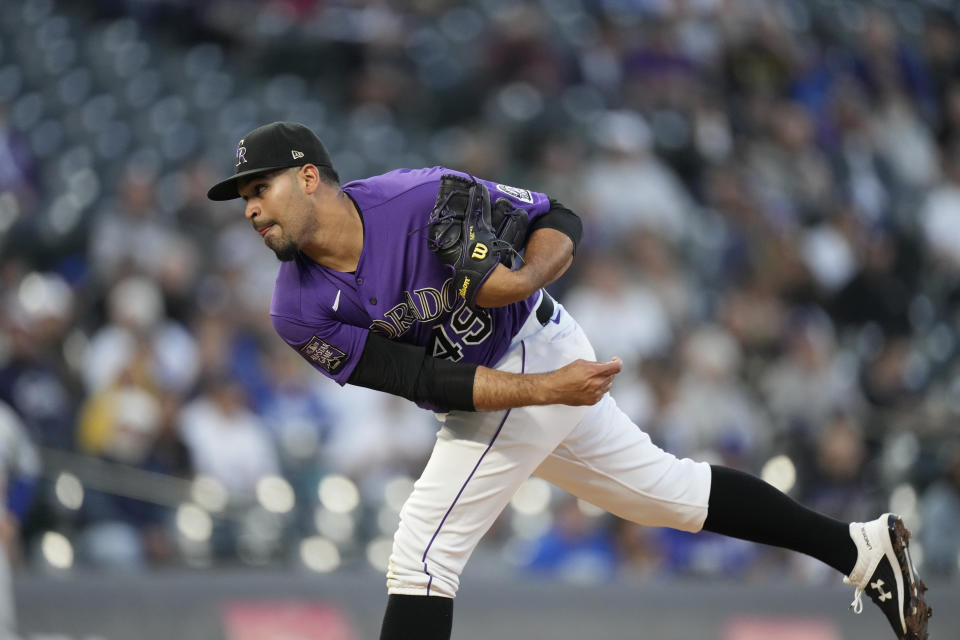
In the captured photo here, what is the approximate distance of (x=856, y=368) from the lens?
959 cm

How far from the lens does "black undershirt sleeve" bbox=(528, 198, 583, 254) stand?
4.41 m

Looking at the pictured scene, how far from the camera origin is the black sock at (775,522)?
176 inches

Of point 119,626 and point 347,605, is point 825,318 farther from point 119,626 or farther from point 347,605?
point 119,626

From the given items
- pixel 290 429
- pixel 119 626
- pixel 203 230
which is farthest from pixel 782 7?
pixel 119 626

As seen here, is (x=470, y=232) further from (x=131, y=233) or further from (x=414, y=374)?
(x=131, y=233)

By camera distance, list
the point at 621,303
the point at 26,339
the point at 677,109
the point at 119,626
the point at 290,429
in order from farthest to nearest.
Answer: the point at 677,109
the point at 621,303
the point at 290,429
the point at 26,339
the point at 119,626

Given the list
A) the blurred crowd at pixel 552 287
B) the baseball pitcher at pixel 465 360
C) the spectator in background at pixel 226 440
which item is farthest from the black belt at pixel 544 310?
the spectator in background at pixel 226 440

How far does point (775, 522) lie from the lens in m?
4.46

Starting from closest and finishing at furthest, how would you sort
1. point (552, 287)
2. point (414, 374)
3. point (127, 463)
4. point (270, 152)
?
point (270, 152) < point (414, 374) < point (127, 463) < point (552, 287)

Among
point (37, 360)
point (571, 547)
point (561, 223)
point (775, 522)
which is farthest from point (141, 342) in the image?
point (775, 522)

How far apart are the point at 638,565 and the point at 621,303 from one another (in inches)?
86.3

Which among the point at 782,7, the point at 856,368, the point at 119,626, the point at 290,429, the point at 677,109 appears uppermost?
the point at 782,7

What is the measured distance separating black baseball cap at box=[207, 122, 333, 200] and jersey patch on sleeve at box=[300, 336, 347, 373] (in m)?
0.54

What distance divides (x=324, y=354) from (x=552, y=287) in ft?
17.8
